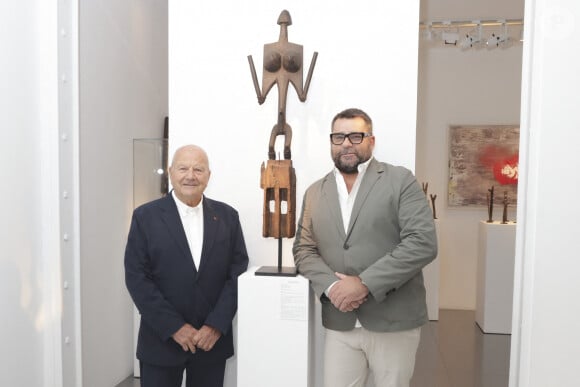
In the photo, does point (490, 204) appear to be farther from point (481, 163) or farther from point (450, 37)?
point (450, 37)

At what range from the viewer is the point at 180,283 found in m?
2.51

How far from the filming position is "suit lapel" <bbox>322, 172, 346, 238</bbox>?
245 cm

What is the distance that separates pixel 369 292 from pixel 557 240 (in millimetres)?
929

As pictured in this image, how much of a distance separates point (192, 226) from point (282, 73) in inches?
39.6

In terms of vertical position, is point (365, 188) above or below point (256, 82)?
below

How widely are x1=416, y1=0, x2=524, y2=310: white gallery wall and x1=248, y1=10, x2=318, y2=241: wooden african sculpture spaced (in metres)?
4.03

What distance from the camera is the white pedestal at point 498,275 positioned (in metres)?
5.45

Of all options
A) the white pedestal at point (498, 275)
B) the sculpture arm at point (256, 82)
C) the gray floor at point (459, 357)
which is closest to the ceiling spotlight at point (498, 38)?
the white pedestal at point (498, 275)

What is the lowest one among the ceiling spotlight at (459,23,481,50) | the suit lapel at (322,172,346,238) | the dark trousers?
the dark trousers

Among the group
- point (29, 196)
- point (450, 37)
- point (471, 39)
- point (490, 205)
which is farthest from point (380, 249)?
point (471, 39)

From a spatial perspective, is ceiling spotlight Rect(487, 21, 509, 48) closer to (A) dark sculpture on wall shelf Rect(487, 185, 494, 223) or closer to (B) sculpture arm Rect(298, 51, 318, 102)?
(A) dark sculpture on wall shelf Rect(487, 185, 494, 223)

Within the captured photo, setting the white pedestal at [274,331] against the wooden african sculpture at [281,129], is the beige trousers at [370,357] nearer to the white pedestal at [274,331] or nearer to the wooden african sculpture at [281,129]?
the white pedestal at [274,331]

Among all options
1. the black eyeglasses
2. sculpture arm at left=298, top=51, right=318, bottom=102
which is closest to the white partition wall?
sculpture arm at left=298, top=51, right=318, bottom=102

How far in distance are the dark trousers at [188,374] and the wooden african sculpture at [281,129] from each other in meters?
0.75
